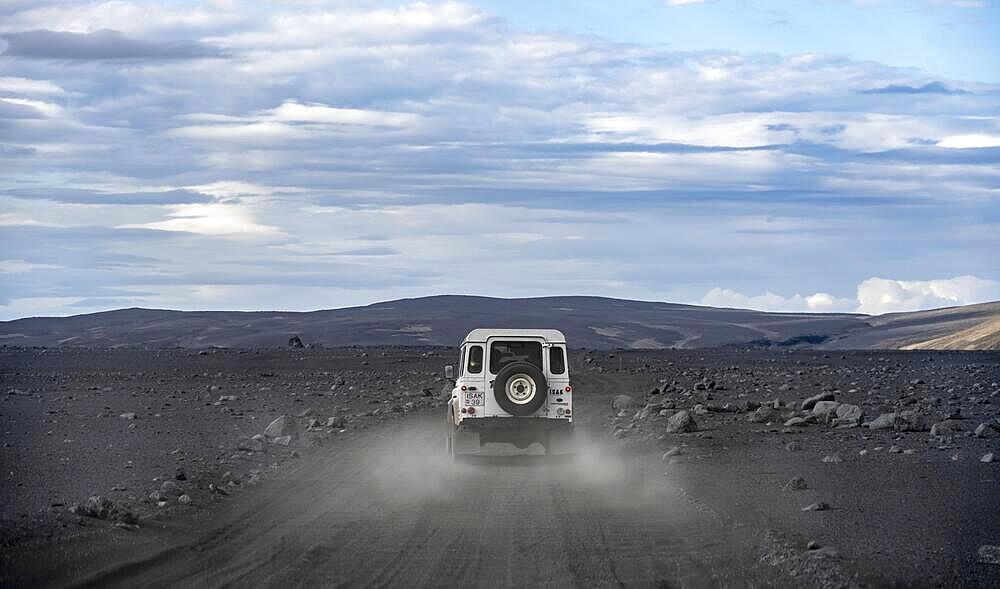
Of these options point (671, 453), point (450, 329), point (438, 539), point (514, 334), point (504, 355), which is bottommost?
point (671, 453)

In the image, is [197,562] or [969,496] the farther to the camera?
[969,496]

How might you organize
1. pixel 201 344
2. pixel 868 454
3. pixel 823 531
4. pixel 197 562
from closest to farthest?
pixel 197 562, pixel 823 531, pixel 868 454, pixel 201 344

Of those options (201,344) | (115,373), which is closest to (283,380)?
(115,373)

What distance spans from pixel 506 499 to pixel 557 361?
20.3 ft

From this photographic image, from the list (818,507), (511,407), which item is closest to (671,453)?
(511,407)

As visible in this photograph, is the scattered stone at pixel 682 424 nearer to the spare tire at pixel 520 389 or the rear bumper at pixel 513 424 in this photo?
the rear bumper at pixel 513 424

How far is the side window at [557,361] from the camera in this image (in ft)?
71.7

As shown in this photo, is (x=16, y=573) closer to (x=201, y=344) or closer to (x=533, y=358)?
(x=533, y=358)

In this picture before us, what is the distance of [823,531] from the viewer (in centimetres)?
1285

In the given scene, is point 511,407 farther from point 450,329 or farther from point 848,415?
point 450,329

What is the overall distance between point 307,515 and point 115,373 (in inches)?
1770

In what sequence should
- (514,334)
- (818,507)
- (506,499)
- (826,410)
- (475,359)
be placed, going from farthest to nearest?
(826,410)
(514,334)
(475,359)
(506,499)
(818,507)

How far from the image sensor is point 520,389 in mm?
21031

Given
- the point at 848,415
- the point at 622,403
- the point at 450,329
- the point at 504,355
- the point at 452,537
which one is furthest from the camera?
the point at 450,329
